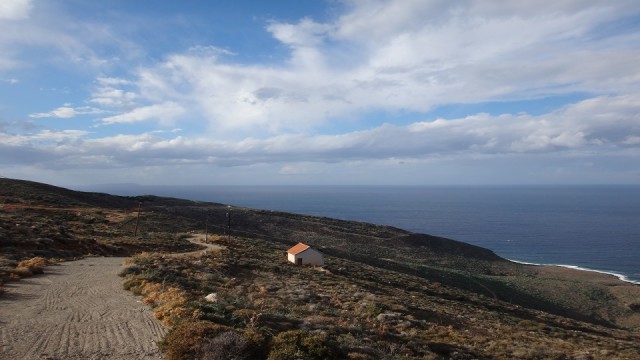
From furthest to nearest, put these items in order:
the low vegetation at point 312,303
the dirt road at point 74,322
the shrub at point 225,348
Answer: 1. the low vegetation at point 312,303
2. the dirt road at point 74,322
3. the shrub at point 225,348

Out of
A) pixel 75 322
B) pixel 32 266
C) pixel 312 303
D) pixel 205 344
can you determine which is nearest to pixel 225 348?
pixel 205 344

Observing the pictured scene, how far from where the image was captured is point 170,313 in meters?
13.1

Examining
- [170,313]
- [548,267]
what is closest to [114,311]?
[170,313]

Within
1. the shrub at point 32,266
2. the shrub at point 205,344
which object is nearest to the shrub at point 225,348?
the shrub at point 205,344

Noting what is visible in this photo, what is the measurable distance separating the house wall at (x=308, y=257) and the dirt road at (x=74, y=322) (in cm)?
1818

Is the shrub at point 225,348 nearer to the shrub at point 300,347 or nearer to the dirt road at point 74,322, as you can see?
the shrub at point 300,347

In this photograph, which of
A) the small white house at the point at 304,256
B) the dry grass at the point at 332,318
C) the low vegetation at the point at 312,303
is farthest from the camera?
the small white house at the point at 304,256

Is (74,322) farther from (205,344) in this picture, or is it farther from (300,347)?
(300,347)

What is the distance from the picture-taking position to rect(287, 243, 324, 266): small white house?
36312 mm

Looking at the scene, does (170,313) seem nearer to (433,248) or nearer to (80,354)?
(80,354)

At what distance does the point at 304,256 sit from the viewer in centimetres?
3653

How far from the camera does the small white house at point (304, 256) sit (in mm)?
36312

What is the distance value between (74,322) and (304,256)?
24.5 metres

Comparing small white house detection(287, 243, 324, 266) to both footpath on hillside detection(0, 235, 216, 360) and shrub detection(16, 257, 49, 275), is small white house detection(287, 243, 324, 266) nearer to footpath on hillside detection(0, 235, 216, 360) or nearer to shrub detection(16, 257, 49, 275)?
shrub detection(16, 257, 49, 275)
